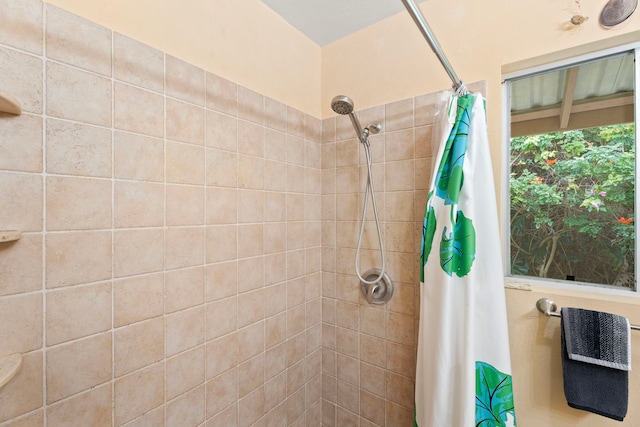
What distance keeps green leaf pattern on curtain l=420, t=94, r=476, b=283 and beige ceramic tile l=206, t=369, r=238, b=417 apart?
1.00m

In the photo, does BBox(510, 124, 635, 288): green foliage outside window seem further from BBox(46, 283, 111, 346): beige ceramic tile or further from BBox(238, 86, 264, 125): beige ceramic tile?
BBox(46, 283, 111, 346): beige ceramic tile

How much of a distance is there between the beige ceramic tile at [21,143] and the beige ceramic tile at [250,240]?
0.66m

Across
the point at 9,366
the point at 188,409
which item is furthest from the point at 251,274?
the point at 9,366

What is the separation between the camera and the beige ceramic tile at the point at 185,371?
97cm

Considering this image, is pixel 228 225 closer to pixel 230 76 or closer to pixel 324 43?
pixel 230 76

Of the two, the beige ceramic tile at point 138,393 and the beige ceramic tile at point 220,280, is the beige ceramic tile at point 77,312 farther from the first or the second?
the beige ceramic tile at point 220,280

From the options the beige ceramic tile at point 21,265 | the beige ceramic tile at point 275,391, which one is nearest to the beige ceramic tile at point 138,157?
the beige ceramic tile at point 21,265

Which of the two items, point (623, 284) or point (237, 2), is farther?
point (237, 2)

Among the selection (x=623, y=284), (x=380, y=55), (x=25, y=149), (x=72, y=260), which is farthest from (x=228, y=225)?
(x=623, y=284)

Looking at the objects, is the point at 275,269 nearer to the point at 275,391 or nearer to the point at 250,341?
the point at 250,341

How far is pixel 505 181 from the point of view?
1.23 metres

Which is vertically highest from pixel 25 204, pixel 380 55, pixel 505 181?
pixel 380 55

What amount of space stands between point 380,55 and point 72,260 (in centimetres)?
156

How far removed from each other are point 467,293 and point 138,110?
131 cm
